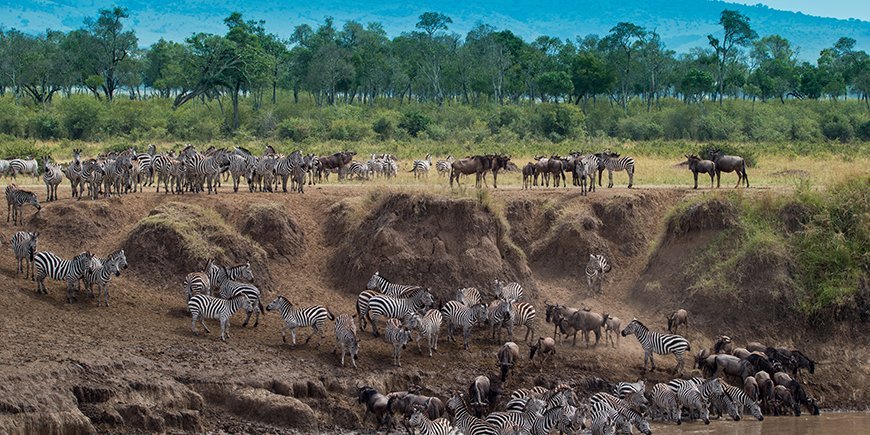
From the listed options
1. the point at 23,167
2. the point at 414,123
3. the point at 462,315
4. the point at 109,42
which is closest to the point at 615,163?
the point at 462,315

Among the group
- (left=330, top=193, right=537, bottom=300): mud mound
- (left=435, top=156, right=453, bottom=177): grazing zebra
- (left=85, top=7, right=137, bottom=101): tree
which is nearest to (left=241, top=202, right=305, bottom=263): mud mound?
(left=330, top=193, right=537, bottom=300): mud mound

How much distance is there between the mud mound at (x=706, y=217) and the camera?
28000 mm

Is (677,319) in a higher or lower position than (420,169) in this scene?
lower

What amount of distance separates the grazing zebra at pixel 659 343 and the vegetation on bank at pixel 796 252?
9.95 feet

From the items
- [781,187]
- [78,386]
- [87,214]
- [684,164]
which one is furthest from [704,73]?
[78,386]

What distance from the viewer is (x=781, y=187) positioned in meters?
30.8

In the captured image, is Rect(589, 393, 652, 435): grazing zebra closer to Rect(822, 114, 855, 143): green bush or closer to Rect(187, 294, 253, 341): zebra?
Rect(187, 294, 253, 341): zebra

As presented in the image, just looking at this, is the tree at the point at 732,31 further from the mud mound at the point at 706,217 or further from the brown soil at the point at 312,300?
the mud mound at the point at 706,217

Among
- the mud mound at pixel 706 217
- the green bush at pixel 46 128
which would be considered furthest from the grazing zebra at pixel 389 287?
the green bush at pixel 46 128

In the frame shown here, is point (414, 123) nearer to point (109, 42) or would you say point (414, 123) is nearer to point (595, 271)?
point (109, 42)

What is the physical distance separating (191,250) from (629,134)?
148ft

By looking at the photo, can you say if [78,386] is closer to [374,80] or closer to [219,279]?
[219,279]

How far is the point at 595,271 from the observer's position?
27547 mm

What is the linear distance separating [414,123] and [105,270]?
143 feet
